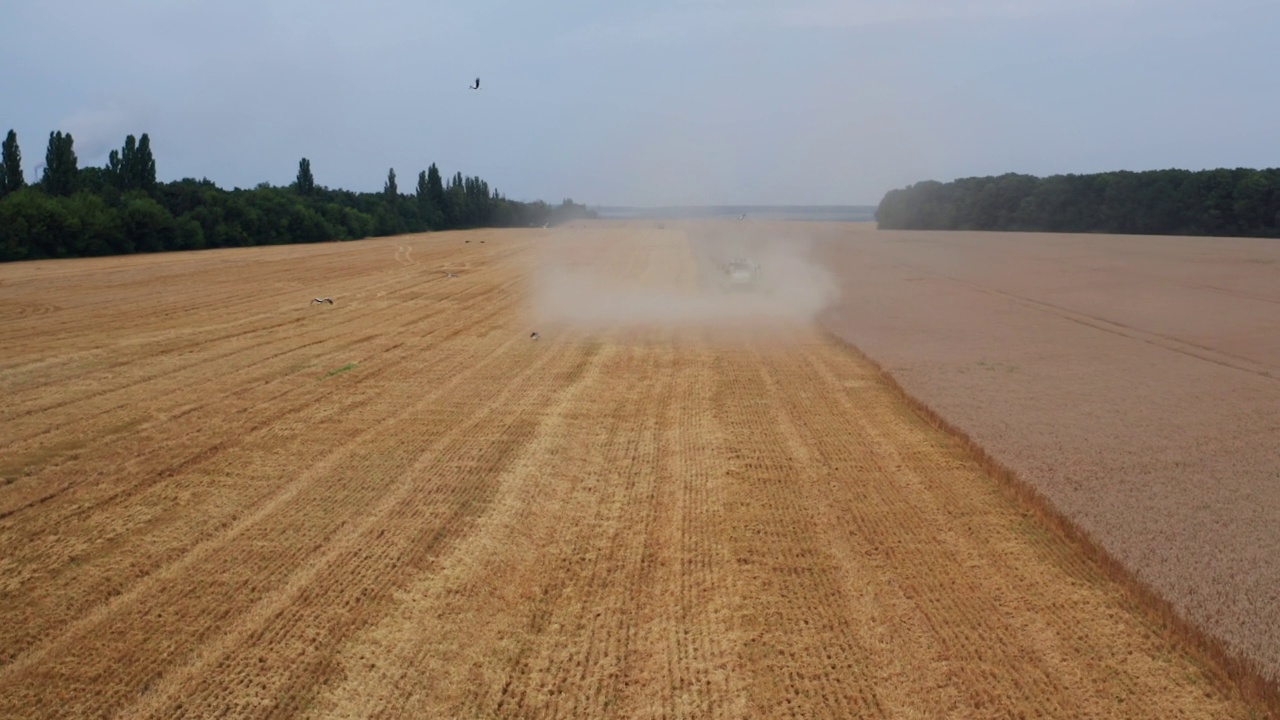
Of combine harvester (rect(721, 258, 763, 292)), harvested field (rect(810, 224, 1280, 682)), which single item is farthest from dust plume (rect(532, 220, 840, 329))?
harvested field (rect(810, 224, 1280, 682))

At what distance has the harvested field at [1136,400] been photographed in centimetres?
754

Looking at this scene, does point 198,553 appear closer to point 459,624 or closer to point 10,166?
point 459,624

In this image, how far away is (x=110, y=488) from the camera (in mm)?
9266

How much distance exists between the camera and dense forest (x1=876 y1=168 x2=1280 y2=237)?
6100cm

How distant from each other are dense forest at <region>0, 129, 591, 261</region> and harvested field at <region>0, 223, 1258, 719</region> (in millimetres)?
36849

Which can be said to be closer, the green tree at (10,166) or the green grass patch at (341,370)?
the green grass patch at (341,370)

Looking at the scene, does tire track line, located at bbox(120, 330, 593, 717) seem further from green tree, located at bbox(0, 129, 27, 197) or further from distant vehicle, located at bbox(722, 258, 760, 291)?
green tree, located at bbox(0, 129, 27, 197)

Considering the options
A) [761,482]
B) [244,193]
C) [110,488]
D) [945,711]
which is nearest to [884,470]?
[761,482]

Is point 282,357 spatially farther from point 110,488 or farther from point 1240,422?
point 1240,422

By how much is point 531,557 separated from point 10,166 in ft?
209

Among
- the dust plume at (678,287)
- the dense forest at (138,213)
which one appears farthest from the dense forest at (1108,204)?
the dense forest at (138,213)

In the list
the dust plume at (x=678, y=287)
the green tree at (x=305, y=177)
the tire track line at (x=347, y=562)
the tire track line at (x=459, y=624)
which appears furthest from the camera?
the green tree at (x=305, y=177)

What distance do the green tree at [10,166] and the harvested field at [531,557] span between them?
49671 mm

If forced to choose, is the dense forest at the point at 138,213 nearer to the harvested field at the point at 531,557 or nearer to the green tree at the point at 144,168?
the green tree at the point at 144,168
